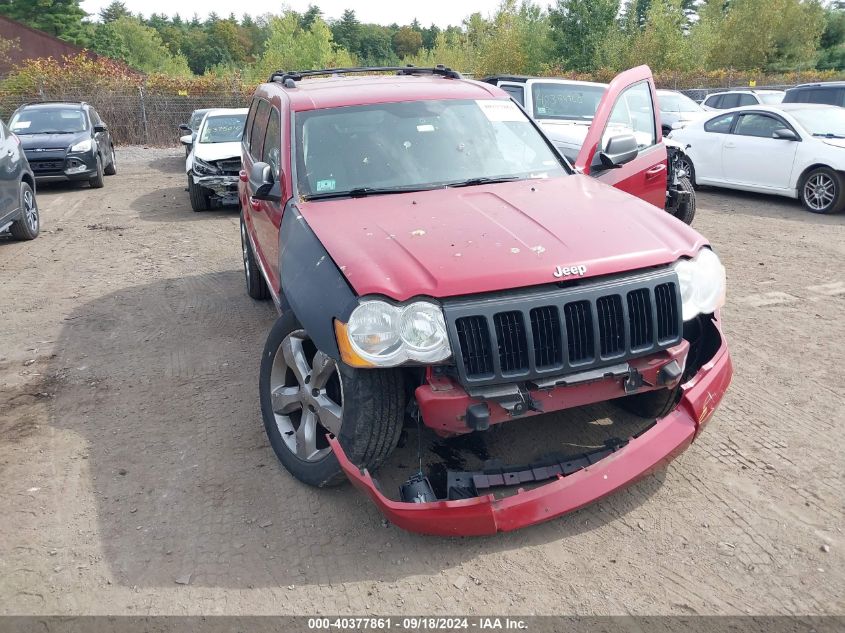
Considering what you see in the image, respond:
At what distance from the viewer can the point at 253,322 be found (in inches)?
257

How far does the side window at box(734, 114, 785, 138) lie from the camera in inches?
461

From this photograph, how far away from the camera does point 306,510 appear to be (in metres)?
3.70

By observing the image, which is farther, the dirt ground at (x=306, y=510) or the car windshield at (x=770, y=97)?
the car windshield at (x=770, y=97)

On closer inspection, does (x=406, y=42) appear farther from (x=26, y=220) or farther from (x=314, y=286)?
(x=314, y=286)

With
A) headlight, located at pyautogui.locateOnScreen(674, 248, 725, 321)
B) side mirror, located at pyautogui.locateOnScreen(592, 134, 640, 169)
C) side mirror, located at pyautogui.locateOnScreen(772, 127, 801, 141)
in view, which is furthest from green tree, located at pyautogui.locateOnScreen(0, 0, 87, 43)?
headlight, located at pyautogui.locateOnScreen(674, 248, 725, 321)

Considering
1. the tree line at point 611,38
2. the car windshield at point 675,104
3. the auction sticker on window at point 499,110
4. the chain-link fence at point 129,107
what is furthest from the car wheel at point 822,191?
the tree line at point 611,38

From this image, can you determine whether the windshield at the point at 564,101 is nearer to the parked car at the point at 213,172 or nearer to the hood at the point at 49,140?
the parked car at the point at 213,172

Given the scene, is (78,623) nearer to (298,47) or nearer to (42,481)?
(42,481)

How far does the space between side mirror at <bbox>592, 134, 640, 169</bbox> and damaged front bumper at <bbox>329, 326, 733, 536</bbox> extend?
197 cm

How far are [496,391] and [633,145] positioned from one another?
2.71 metres

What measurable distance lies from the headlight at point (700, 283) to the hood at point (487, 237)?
0.07m

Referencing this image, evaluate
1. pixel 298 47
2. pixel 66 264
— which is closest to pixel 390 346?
pixel 66 264

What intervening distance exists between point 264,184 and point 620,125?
4.27 meters

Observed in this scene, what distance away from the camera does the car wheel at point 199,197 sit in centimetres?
1219
